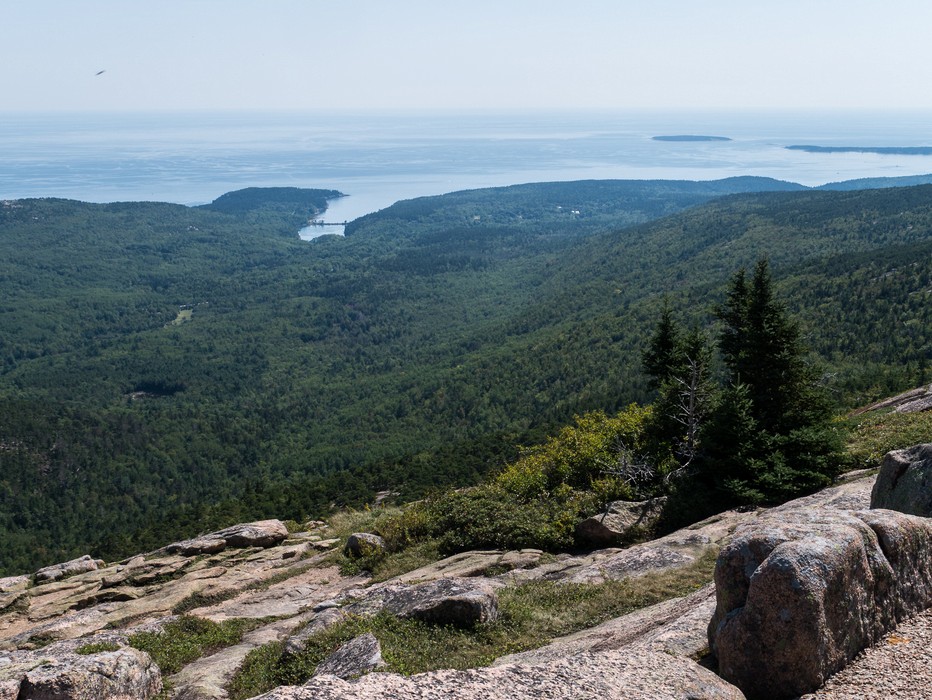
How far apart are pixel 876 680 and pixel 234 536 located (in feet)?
71.4

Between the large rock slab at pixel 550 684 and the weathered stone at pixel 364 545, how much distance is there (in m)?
12.0

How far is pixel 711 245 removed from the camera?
563ft

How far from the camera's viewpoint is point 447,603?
1187cm

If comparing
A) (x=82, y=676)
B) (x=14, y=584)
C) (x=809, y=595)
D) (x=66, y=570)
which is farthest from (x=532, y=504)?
(x=14, y=584)

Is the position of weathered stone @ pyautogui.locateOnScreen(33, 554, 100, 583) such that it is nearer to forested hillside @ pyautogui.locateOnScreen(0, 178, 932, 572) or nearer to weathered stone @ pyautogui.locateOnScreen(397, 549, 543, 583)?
forested hillside @ pyautogui.locateOnScreen(0, 178, 932, 572)

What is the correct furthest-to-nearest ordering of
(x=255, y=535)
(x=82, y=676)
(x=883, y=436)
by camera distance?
(x=255, y=535) → (x=883, y=436) → (x=82, y=676)

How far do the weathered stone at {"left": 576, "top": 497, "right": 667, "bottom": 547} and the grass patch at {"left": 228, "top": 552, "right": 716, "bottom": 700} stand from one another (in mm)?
3891

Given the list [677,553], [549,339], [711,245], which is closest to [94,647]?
[677,553]

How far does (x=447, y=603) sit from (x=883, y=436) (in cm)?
1561

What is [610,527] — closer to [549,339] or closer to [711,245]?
[549,339]

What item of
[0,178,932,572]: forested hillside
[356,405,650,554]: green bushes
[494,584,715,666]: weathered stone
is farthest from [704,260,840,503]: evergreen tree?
[0,178,932,572]: forested hillside

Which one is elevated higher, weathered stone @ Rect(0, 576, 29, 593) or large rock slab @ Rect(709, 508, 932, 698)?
large rock slab @ Rect(709, 508, 932, 698)

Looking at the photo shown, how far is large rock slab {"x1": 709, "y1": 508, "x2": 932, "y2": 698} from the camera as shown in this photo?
778 centimetres

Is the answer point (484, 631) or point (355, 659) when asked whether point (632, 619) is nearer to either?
point (484, 631)
